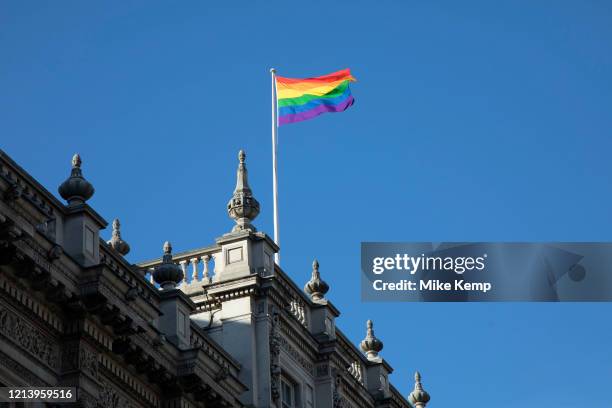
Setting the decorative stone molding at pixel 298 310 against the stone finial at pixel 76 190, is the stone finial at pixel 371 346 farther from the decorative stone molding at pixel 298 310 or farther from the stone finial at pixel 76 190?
the stone finial at pixel 76 190

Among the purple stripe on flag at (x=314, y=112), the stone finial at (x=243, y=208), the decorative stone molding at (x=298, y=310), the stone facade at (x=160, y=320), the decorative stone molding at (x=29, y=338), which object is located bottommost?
the decorative stone molding at (x=29, y=338)

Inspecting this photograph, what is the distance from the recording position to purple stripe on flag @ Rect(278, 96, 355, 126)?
172ft

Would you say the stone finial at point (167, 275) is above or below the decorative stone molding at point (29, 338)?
above

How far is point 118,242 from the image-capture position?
40750mm

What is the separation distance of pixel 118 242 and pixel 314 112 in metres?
13.6

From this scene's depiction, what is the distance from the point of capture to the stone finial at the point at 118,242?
4059 centimetres

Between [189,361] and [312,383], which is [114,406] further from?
[312,383]

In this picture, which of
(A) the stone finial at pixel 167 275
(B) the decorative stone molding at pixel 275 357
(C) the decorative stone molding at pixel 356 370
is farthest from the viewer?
(C) the decorative stone molding at pixel 356 370

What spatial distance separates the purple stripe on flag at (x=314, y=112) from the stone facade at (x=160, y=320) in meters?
9.19

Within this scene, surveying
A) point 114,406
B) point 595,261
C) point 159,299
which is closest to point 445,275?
point 595,261

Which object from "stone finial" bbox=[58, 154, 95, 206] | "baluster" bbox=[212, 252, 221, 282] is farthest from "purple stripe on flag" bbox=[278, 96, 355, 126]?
"stone finial" bbox=[58, 154, 95, 206]

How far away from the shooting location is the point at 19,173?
3020 cm

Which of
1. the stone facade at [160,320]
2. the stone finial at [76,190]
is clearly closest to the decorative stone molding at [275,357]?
the stone facade at [160,320]

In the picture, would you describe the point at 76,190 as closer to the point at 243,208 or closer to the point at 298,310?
the point at 243,208
